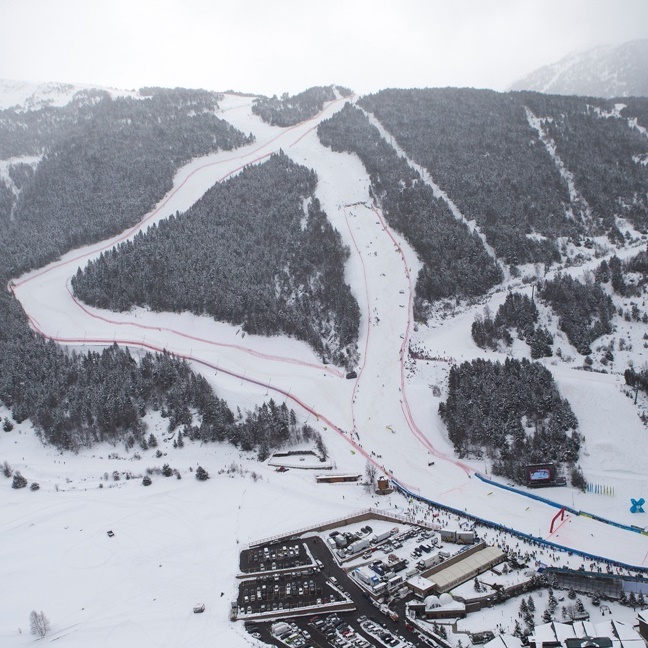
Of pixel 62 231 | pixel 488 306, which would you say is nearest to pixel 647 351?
pixel 488 306

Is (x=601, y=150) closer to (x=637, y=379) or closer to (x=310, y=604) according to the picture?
(x=637, y=379)

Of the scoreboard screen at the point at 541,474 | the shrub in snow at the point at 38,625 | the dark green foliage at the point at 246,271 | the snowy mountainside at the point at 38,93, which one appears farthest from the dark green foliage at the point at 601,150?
the snowy mountainside at the point at 38,93

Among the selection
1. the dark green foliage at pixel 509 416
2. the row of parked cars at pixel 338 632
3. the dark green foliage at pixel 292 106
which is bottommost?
the row of parked cars at pixel 338 632

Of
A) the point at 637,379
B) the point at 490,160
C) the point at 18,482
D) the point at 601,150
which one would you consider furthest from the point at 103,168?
the point at 637,379

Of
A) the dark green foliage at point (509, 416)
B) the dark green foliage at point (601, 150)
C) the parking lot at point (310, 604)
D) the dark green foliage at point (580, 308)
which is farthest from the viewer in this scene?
the dark green foliage at point (601, 150)

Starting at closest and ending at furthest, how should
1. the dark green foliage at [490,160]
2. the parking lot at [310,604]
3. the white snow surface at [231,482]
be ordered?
1. the parking lot at [310,604]
2. the white snow surface at [231,482]
3. the dark green foliage at [490,160]

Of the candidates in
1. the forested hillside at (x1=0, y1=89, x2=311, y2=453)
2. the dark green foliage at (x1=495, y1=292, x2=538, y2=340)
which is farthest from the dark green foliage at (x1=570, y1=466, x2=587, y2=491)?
the forested hillside at (x1=0, y1=89, x2=311, y2=453)

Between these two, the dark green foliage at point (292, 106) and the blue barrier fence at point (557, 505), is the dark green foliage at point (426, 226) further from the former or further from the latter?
the blue barrier fence at point (557, 505)
